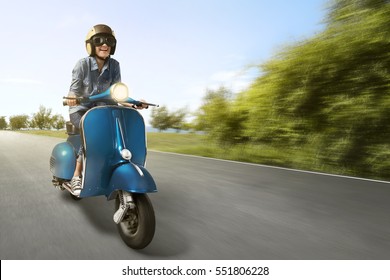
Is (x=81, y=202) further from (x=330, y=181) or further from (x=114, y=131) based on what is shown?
(x=330, y=181)

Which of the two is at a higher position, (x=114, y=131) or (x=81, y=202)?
(x=114, y=131)

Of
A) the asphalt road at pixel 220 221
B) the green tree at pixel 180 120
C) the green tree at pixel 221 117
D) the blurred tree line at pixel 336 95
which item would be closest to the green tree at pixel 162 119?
the green tree at pixel 180 120

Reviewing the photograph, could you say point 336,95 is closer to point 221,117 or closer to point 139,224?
point 221,117

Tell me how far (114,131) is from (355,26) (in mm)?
6817

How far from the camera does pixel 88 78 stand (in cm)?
452

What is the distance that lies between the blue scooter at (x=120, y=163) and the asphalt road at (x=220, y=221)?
24 centimetres

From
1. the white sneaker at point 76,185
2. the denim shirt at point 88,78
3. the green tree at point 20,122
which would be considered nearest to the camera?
the white sneaker at point 76,185

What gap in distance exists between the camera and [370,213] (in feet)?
15.4

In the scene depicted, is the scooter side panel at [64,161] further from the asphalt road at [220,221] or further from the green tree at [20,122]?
the green tree at [20,122]

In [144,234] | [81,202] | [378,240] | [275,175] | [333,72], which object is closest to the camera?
[144,234]

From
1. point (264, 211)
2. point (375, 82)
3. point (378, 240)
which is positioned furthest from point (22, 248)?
point (375, 82)

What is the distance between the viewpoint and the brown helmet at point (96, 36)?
4.29 metres

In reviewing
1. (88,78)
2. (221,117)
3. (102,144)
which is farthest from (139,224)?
(221,117)

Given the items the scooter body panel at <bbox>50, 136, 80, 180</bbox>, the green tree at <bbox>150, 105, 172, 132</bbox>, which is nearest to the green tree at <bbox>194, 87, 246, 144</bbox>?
the scooter body panel at <bbox>50, 136, 80, 180</bbox>
